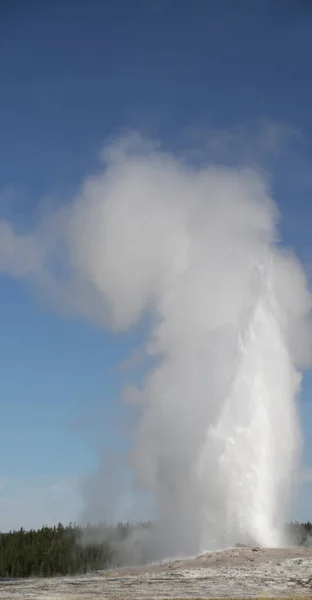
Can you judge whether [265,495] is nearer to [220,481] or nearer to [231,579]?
[220,481]

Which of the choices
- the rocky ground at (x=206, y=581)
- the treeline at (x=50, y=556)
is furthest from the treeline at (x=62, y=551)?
the rocky ground at (x=206, y=581)

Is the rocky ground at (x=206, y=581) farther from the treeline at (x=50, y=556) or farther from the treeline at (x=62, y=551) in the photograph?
the treeline at (x=50, y=556)

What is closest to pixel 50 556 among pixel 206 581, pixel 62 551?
pixel 62 551

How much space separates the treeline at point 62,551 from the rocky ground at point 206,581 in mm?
40576

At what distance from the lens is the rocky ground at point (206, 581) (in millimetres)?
33406

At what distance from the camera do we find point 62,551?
95062 millimetres

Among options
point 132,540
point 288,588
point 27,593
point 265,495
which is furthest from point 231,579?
point 132,540

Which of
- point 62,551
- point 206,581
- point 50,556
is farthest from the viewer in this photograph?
point 62,551

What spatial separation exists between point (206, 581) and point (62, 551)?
2480 inches

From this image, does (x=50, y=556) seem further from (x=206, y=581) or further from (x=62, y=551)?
(x=206, y=581)

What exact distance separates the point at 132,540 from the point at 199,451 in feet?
78.8

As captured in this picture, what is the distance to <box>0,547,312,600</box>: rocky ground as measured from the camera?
3341cm

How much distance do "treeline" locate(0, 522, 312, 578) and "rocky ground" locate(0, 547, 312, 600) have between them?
40576 millimetres

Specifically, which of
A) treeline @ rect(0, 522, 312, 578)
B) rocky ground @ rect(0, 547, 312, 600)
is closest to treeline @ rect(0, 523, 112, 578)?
treeline @ rect(0, 522, 312, 578)
